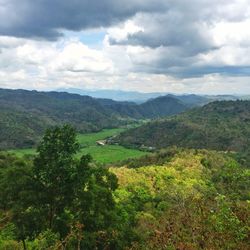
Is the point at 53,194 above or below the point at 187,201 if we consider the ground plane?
below

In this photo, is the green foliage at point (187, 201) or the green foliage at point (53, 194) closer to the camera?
the green foliage at point (187, 201)

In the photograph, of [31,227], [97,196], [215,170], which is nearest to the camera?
[31,227]

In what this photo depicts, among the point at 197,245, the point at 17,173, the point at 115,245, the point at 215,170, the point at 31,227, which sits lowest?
the point at 215,170

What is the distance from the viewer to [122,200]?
78.8 metres

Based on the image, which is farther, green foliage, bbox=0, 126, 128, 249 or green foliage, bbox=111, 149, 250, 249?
green foliage, bbox=0, 126, 128, 249

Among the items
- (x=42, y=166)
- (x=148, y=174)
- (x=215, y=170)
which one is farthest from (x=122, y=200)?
(x=215, y=170)

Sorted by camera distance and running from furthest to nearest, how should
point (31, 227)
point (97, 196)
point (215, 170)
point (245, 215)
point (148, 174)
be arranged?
point (215, 170) → point (148, 174) → point (97, 196) → point (31, 227) → point (245, 215)

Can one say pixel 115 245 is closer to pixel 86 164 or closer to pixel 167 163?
pixel 86 164

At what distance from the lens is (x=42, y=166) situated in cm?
3322

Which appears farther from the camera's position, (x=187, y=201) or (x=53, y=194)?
(x=53, y=194)

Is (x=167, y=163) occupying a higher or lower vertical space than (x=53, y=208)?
lower

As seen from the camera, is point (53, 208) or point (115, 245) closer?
point (53, 208)

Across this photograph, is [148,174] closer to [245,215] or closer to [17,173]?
[17,173]

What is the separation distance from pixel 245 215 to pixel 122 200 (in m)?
69.4
